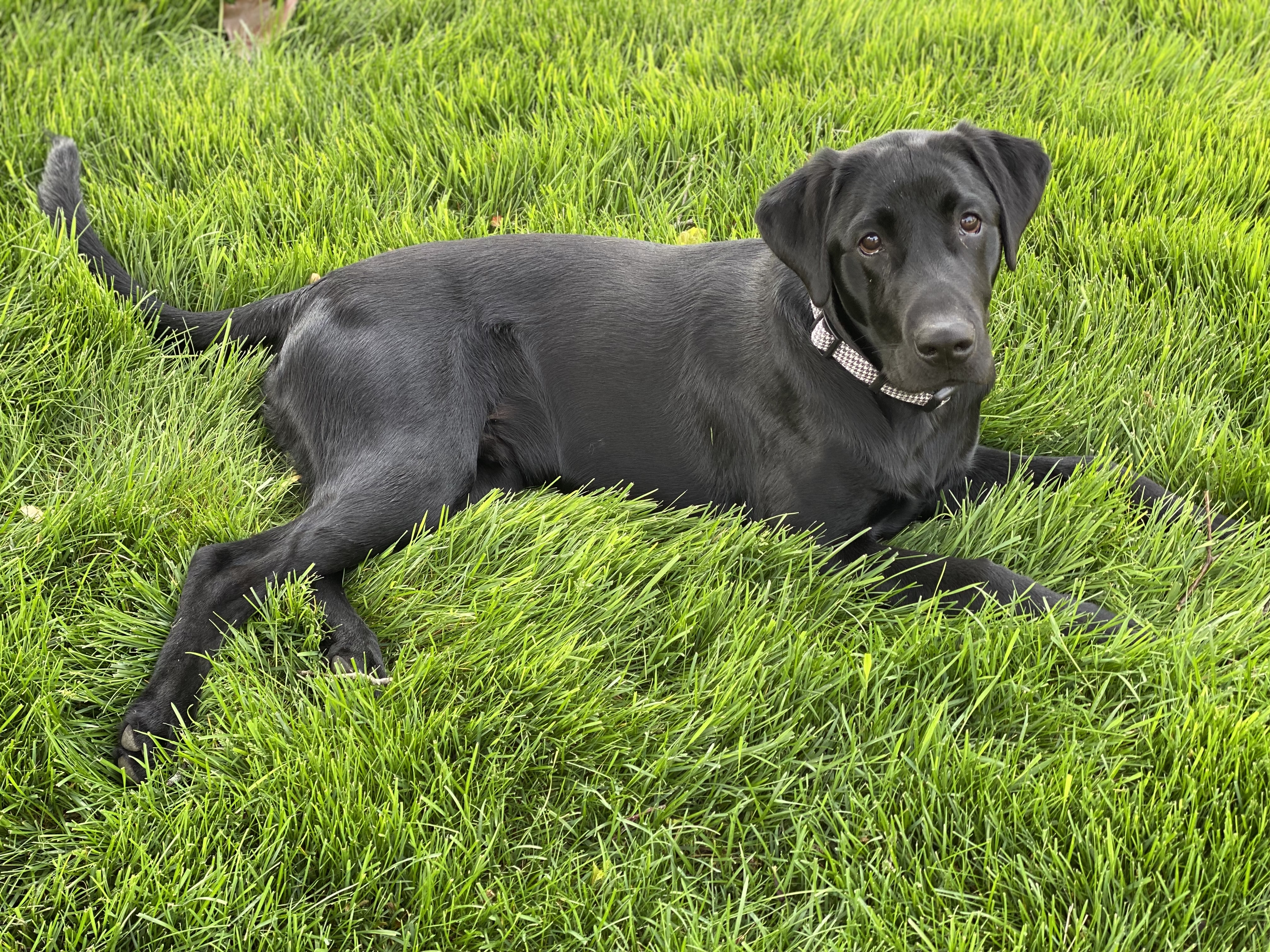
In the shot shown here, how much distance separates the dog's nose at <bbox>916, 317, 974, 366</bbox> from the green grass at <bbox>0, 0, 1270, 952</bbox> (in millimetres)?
591

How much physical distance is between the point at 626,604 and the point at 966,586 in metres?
0.85

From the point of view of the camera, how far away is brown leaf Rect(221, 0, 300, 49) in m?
5.06

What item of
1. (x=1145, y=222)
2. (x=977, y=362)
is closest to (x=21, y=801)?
(x=977, y=362)

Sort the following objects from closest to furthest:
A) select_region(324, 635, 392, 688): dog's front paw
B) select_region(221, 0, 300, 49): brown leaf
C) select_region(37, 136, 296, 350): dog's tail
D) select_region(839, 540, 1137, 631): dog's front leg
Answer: select_region(324, 635, 392, 688): dog's front paw
select_region(839, 540, 1137, 631): dog's front leg
select_region(37, 136, 296, 350): dog's tail
select_region(221, 0, 300, 49): brown leaf

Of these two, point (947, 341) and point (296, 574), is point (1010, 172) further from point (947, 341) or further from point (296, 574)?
point (296, 574)

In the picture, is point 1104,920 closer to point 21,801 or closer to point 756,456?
point 756,456

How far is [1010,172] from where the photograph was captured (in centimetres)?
293

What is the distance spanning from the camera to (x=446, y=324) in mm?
3170

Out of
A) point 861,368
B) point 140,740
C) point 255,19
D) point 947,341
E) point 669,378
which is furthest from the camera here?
point 255,19

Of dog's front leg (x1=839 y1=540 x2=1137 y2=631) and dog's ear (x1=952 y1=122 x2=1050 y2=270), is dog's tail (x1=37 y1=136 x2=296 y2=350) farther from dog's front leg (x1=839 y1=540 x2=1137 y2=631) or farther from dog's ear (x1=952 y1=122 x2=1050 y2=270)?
dog's ear (x1=952 y1=122 x2=1050 y2=270)

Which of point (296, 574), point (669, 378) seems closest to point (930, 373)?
point (669, 378)

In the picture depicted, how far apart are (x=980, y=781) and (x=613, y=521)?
3.75 ft

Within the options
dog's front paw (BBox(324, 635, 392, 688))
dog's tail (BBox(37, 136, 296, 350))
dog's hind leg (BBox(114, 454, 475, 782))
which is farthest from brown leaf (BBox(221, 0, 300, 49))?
dog's front paw (BBox(324, 635, 392, 688))

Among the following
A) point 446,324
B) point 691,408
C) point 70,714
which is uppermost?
point 446,324
